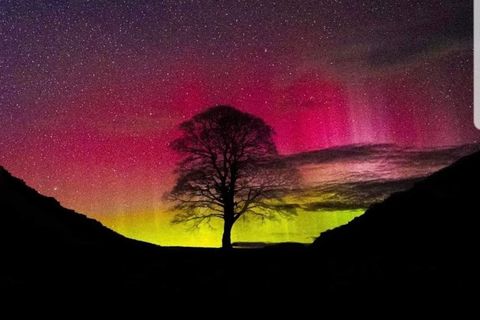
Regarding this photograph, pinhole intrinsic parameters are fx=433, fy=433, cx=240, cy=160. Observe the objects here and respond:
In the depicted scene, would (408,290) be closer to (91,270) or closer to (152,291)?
(152,291)

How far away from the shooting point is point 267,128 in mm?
29875

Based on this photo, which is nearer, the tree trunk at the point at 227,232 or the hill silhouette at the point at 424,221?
the hill silhouette at the point at 424,221

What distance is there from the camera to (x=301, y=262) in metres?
15.2

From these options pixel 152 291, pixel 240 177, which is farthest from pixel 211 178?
pixel 152 291

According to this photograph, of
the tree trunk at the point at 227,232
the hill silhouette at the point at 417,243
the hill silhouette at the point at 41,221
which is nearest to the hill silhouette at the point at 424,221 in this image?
the hill silhouette at the point at 417,243

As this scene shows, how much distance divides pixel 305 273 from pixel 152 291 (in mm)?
4529

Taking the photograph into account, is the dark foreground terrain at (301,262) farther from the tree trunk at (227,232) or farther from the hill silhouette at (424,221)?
the tree trunk at (227,232)

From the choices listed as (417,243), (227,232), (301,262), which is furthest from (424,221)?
(227,232)

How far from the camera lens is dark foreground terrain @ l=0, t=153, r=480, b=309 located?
9773mm

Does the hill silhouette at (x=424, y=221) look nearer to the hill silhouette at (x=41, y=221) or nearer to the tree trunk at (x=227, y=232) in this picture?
the tree trunk at (x=227, y=232)

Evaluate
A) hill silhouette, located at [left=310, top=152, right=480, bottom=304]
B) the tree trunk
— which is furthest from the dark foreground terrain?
the tree trunk

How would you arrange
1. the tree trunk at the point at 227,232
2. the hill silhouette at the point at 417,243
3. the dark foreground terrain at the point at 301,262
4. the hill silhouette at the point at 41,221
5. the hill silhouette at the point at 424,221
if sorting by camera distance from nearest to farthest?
the hill silhouette at the point at 417,243
the dark foreground terrain at the point at 301,262
the hill silhouette at the point at 424,221
the hill silhouette at the point at 41,221
the tree trunk at the point at 227,232

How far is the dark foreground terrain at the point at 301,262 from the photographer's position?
9.77 m

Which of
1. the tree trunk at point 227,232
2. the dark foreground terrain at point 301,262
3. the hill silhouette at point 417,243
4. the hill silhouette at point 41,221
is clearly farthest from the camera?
the tree trunk at point 227,232
